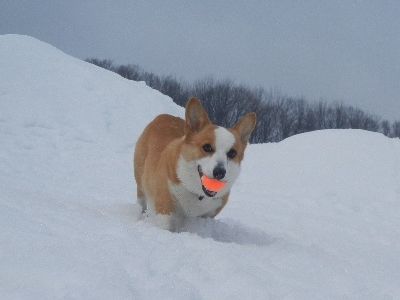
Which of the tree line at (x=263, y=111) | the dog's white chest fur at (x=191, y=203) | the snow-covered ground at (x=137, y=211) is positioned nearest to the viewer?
the snow-covered ground at (x=137, y=211)

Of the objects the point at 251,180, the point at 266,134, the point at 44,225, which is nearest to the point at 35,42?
the point at 251,180

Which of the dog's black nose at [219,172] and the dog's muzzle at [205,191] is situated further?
the dog's muzzle at [205,191]

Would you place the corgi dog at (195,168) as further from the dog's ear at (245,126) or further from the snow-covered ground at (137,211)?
the snow-covered ground at (137,211)

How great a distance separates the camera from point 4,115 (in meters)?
12.9

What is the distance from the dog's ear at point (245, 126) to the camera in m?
4.56

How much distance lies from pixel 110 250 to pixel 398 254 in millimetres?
3713

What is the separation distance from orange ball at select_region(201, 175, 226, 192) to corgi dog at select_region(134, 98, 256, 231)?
0.03 m

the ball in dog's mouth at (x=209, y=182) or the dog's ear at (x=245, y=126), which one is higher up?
the dog's ear at (x=245, y=126)

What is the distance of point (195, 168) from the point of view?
4.16 m

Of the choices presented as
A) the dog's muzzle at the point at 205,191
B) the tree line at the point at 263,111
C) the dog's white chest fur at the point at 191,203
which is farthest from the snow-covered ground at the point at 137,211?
the tree line at the point at 263,111

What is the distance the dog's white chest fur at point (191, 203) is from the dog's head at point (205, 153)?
7cm

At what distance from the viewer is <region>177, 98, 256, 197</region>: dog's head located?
391 centimetres

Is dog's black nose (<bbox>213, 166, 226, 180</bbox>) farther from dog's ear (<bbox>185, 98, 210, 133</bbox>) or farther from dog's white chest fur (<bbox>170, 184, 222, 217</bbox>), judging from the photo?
dog's ear (<bbox>185, 98, 210, 133</bbox>)

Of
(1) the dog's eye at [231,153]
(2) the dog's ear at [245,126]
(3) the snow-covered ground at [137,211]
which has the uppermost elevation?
(2) the dog's ear at [245,126]
